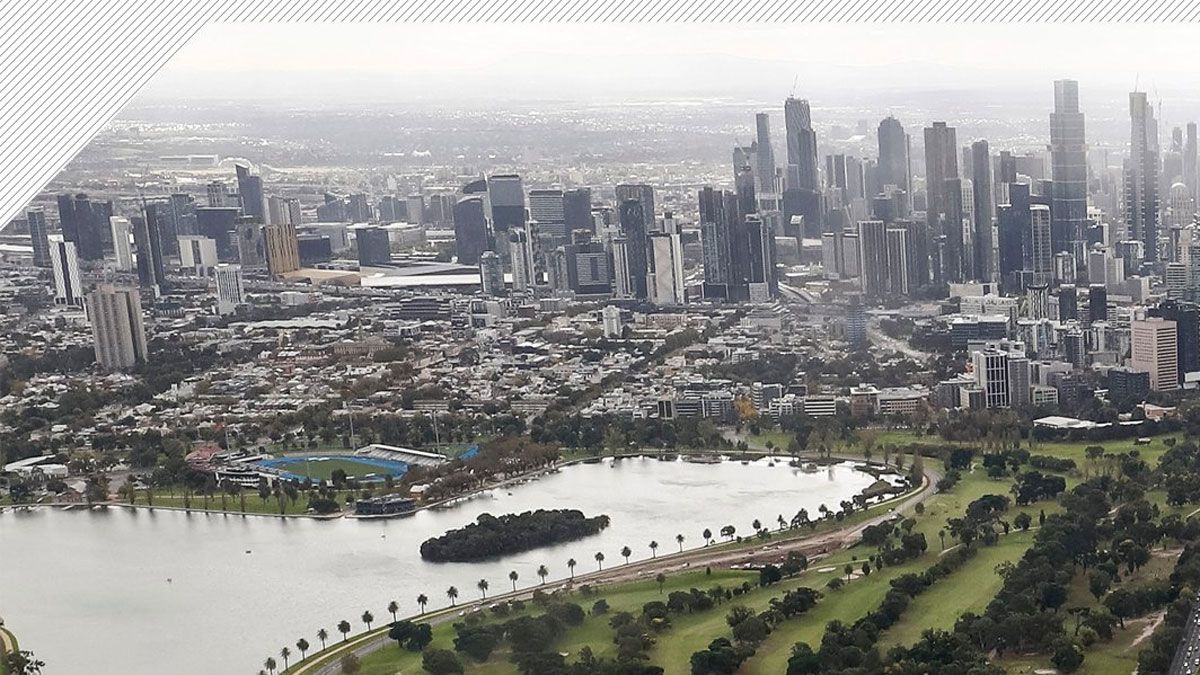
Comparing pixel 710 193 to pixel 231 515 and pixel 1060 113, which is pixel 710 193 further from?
pixel 231 515

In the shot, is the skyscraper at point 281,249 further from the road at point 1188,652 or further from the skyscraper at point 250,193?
the road at point 1188,652

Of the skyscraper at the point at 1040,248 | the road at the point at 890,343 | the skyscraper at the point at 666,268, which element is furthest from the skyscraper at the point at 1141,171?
the skyscraper at the point at 666,268

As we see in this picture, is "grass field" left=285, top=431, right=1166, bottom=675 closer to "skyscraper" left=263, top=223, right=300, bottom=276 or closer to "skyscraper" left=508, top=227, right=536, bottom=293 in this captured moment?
"skyscraper" left=508, top=227, right=536, bottom=293

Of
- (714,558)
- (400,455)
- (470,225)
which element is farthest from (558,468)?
(470,225)

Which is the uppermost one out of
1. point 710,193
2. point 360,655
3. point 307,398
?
point 710,193

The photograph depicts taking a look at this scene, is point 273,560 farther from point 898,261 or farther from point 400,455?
point 898,261

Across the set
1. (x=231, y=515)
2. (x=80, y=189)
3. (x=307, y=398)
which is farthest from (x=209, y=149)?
(x=231, y=515)

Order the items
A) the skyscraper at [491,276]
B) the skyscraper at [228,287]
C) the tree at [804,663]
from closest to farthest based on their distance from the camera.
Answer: the tree at [804,663], the skyscraper at [491,276], the skyscraper at [228,287]
